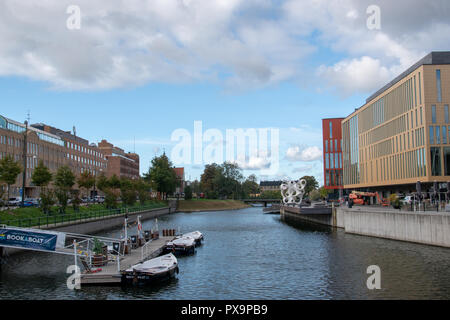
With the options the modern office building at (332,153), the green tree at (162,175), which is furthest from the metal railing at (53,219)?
the modern office building at (332,153)

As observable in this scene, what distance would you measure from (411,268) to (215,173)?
167 meters

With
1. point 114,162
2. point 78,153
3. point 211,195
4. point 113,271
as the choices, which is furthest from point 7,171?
point 211,195

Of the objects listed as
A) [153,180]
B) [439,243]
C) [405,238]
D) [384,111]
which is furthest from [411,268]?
[153,180]

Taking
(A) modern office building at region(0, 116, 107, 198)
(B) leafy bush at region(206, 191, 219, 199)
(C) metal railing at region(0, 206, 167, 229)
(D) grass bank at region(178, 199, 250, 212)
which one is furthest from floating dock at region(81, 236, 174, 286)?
(B) leafy bush at region(206, 191, 219, 199)

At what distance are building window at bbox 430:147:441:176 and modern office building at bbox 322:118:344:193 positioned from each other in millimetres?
64317

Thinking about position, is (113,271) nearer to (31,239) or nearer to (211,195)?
(31,239)

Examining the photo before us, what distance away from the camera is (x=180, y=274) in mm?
27906

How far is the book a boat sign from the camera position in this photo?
26641mm

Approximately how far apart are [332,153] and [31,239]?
373 feet

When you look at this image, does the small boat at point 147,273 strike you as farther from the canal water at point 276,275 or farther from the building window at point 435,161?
the building window at point 435,161

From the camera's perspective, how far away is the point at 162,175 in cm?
13512

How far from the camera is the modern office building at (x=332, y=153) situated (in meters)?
129

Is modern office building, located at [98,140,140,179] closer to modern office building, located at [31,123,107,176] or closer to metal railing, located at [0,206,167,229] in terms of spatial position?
modern office building, located at [31,123,107,176]
